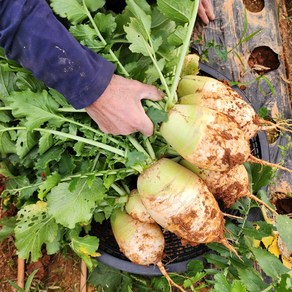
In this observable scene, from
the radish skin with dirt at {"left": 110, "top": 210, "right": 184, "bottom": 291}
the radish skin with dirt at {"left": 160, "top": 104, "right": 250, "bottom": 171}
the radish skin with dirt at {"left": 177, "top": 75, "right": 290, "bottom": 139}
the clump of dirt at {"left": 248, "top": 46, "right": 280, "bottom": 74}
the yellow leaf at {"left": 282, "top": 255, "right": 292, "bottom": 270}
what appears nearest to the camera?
the radish skin with dirt at {"left": 160, "top": 104, "right": 250, "bottom": 171}

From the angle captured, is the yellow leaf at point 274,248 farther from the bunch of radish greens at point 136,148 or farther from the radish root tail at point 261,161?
the radish root tail at point 261,161

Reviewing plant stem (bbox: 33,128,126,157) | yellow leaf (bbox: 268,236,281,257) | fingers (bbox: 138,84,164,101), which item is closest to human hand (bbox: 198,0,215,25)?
fingers (bbox: 138,84,164,101)

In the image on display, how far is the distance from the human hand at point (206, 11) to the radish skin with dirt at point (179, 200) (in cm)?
76

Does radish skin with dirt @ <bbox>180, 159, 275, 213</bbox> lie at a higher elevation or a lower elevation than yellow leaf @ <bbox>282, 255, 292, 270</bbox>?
higher

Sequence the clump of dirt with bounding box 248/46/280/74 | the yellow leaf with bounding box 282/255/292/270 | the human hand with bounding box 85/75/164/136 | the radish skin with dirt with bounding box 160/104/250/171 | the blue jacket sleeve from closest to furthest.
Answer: the blue jacket sleeve, the human hand with bounding box 85/75/164/136, the radish skin with dirt with bounding box 160/104/250/171, the yellow leaf with bounding box 282/255/292/270, the clump of dirt with bounding box 248/46/280/74

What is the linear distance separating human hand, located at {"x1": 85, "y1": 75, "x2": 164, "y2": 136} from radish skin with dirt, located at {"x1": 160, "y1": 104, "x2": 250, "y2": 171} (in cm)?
7

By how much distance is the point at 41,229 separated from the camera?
62.1 inches

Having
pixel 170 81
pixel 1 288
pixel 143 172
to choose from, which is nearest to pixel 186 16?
pixel 170 81

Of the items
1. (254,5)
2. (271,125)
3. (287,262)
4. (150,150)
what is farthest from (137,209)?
(254,5)

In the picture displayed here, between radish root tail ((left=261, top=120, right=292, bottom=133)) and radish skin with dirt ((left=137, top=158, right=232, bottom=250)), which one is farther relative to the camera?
radish root tail ((left=261, top=120, right=292, bottom=133))

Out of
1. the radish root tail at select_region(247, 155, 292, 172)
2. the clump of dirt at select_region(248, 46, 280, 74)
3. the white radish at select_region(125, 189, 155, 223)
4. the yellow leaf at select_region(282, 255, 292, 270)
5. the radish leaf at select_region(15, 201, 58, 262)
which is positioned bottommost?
the yellow leaf at select_region(282, 255, 292, 270)

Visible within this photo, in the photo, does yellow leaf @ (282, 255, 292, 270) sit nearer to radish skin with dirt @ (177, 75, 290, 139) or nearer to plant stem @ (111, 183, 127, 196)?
radish skin with dirt @ (177, 75, 290, 139)

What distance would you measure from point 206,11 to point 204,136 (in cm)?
79

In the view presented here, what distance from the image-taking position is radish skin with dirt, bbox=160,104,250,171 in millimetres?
1359
